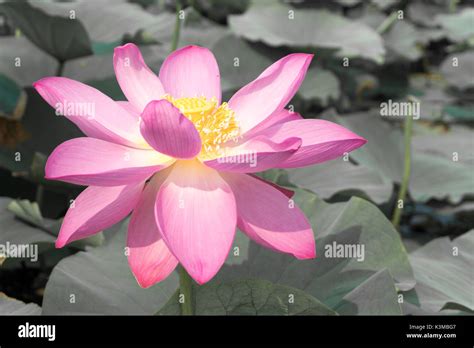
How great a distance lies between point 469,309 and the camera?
0.84 m

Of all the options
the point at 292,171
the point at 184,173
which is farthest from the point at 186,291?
the point at 292,171

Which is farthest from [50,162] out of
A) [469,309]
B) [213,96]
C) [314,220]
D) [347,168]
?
[347,168]

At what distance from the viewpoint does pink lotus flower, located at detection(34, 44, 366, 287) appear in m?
0.54

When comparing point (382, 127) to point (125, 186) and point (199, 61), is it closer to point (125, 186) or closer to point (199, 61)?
point (199, 61)

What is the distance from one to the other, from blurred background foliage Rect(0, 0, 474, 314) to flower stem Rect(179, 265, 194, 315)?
0.05ft

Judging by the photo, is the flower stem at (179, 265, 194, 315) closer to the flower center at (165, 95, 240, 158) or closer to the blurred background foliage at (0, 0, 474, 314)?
the blurred background foliage at (0, 0, 474, 314)

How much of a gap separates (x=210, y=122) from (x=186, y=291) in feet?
0.56

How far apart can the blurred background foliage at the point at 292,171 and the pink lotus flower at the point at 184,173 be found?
0.37 ft

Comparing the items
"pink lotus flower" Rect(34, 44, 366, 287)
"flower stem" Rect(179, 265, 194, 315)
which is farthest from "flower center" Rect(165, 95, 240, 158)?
"flower stem" Rect(179, 265, 194, 315)

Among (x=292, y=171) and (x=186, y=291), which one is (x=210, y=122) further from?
(x=292, y=171)

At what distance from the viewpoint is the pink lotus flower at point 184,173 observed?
54cm

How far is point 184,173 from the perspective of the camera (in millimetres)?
592
